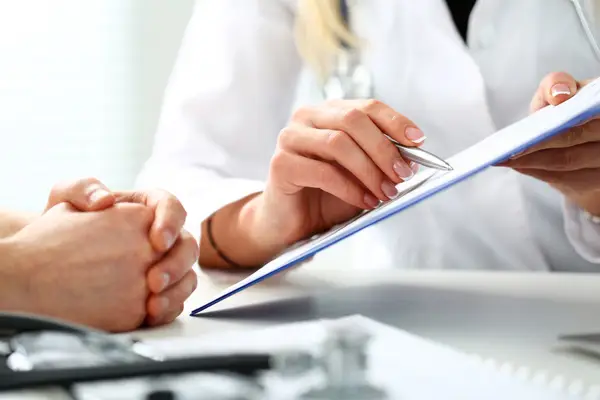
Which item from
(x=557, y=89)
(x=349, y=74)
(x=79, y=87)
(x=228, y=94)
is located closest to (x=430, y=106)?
(x=349, y=74)

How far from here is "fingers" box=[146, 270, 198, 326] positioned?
451 mm

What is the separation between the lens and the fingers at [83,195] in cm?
47

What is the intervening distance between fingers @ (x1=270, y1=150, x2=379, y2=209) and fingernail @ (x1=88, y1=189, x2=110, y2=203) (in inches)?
5.5

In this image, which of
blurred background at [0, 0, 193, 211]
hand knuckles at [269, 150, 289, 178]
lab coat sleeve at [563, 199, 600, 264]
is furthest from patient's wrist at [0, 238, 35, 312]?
blurred background at [0, 0, 193, 211]

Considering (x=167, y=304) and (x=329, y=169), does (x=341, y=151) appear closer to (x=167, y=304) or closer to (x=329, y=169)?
(x=329, y=169)

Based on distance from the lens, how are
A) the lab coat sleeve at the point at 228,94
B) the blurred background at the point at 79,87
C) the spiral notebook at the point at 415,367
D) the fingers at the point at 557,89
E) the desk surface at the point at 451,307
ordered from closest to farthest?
the spiral notebook at the point at 415,367 → the desk surface at the point at 451,307 → the fingers at the point at 557,89 → the lab coat sleeve at the point at 228,94 → the blurred background at the point at 79,87

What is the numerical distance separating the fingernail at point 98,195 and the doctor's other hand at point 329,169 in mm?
140

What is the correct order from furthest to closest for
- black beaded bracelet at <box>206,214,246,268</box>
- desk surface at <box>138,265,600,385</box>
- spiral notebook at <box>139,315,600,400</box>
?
black beaded bracelet at <box>206,214,246,268</box> < desk surface at <box>138,265,600,385</box> < spiral notebook at <box>139,315,600,400</box>

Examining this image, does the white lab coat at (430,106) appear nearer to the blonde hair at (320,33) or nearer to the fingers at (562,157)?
the blonde hair at (320,33)

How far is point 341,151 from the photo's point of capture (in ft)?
1.68

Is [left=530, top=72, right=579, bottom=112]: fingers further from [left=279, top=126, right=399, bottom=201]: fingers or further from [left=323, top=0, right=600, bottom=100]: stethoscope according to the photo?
[left=323, top=0, right=600, bottom=100]: stethoscope

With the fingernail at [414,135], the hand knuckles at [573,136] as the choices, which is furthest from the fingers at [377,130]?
the hand knuckles at [573,136]

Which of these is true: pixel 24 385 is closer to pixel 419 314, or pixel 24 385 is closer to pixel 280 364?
pixel 280 364

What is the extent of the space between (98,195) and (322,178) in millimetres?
155
